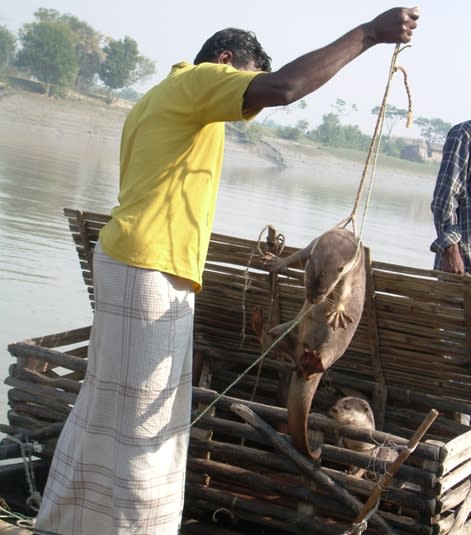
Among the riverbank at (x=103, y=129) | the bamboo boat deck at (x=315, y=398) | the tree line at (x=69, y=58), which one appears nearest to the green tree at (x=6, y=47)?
the tree line at (x=69, y=58)

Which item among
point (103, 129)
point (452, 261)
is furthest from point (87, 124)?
point (452, 261)

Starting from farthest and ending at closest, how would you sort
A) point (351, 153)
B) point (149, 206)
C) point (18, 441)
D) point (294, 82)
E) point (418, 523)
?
point (351, 153), point (18, 441), point (418, 523), point (149, 206), point (294, 82)

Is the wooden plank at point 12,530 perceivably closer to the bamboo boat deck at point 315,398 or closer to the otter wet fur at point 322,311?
the bamboo boat deck at point 315,398

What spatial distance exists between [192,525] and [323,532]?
65 cm

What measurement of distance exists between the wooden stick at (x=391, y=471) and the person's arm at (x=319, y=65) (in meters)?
1.30

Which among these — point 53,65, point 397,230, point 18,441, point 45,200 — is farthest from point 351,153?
point 18,441

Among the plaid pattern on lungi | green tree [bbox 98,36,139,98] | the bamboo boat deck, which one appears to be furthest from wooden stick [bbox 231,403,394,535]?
green tree [bbox 98,36,139,98]

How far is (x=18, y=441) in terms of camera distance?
183 inches

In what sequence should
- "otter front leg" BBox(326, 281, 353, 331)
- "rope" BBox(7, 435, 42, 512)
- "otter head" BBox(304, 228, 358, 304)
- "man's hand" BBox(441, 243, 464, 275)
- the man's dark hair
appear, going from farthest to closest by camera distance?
"man's hand" BBox(441, 243, 464, 275), "rope" BBox(7, 435, 42, 512), the man's dark hair, "otter front leg" BBox(326, 281, 353, 331), "otter head" BBox(304, 228, 358, 304)

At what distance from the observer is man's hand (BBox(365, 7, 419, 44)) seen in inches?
120

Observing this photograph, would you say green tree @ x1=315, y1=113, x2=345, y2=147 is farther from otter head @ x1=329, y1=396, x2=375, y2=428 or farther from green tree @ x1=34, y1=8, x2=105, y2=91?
otter head @ x1=329, y1=396, x2=375, y2=428

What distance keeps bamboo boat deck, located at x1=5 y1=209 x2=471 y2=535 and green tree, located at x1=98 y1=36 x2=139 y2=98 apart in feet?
202

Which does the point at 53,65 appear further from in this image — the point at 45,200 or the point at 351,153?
the point at 45,200

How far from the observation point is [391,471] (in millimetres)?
3650
